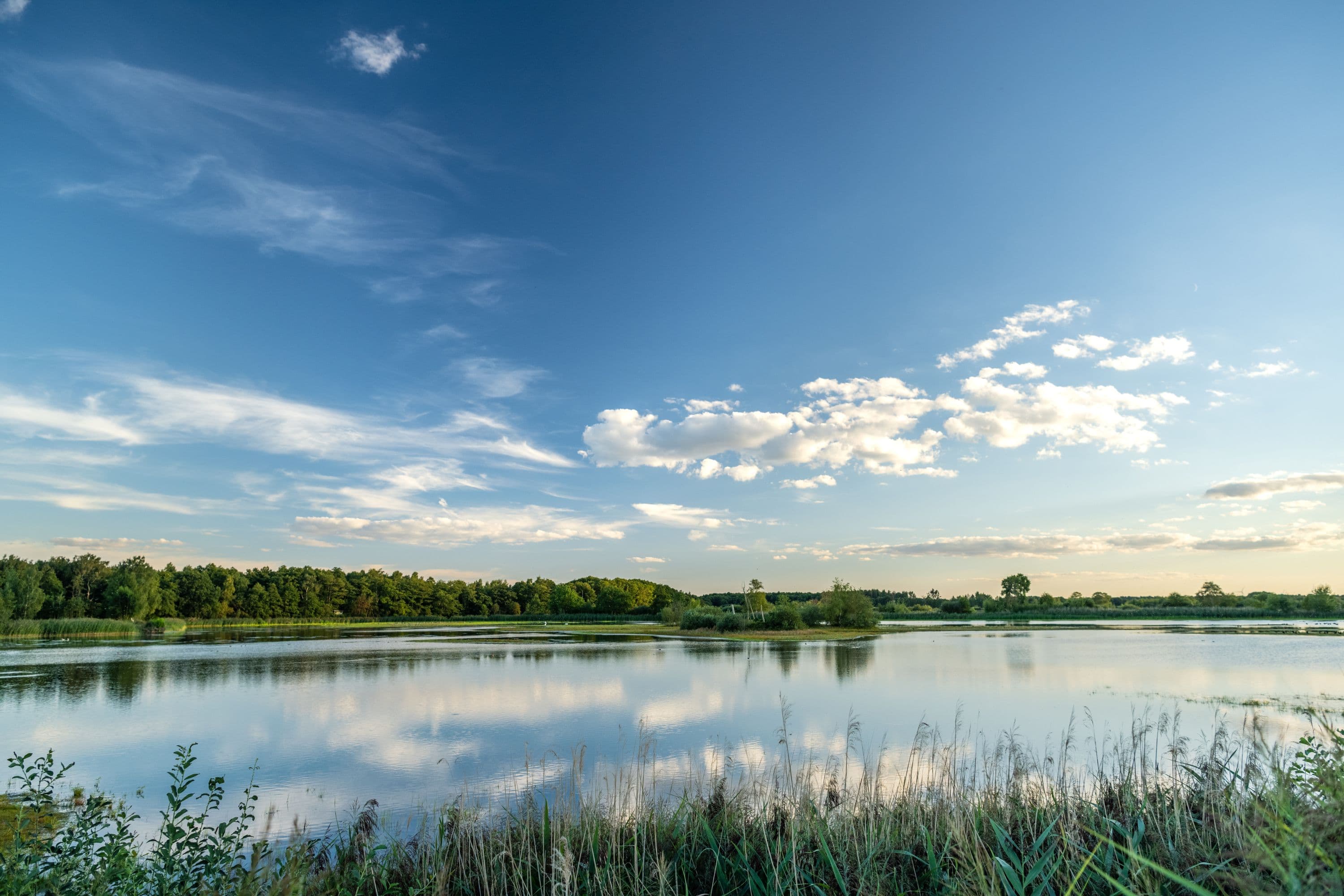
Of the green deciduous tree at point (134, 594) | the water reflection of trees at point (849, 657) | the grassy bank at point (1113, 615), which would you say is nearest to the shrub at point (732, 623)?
→ the water reflection of trees at point (849, 657)

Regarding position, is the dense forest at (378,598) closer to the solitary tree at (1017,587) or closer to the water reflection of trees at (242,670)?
the solitary tree at (1017,587)

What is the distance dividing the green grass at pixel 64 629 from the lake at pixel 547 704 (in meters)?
18.1

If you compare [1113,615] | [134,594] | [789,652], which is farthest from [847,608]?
[134,594]

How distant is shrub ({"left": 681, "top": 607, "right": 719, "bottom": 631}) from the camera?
2758 inches

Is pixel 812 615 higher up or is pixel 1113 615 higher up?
pixel 812 615

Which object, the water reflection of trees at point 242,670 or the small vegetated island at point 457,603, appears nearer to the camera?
the water reflection of trees at point 242,670

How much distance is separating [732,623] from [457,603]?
7377 centimetres

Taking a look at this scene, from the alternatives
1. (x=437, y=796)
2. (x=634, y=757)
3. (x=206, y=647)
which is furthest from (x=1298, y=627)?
(x=206, y=647)

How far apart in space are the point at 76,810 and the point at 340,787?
3.73 meters

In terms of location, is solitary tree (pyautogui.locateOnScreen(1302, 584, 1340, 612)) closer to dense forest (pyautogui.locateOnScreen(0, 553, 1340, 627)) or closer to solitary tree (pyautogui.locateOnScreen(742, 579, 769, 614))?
dense forest (pyautogui.locateOnScreen(0, 553, 1340, 627))

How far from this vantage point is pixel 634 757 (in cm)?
1361

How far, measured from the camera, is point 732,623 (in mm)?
65125

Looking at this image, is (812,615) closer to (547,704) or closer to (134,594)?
(547,704)

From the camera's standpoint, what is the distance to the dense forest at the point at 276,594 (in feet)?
257
